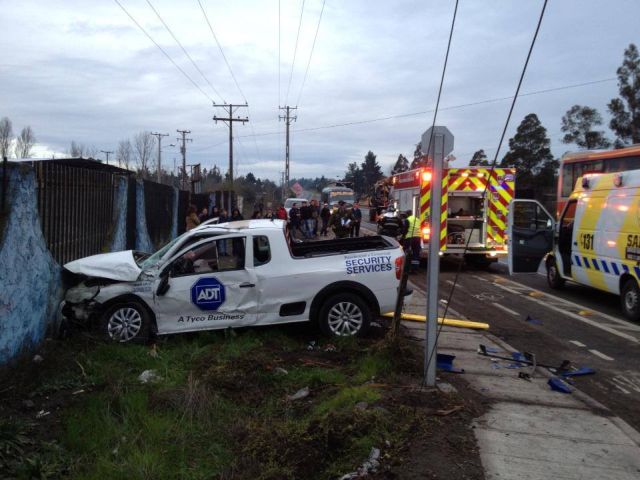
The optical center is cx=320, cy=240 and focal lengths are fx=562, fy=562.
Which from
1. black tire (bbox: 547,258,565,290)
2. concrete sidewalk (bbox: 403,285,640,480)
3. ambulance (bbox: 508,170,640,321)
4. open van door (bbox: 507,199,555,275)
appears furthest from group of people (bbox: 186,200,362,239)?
concrete sidewalk (bbox: 403,285,640,480)

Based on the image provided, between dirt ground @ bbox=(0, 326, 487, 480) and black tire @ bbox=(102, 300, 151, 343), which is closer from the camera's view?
dirt ground @ bbox=(0, 326, 487, 480)

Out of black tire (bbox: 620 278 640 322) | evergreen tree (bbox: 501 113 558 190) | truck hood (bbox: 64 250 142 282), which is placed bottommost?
→ black tire (bbox: 620 278 640 322)

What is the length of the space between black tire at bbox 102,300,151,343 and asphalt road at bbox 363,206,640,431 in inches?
168

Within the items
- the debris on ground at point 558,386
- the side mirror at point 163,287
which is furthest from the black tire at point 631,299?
the side mirror at point 163,287

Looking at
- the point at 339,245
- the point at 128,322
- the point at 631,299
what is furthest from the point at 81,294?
the point at 631,299

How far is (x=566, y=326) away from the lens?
8.97m

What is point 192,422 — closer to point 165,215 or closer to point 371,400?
point 371,400

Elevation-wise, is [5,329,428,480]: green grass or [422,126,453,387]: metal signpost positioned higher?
[422,126,453,387]: metal signpost

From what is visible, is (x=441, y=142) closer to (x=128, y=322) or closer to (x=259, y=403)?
(x=259, y=403)

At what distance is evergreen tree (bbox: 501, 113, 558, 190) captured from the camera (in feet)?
161

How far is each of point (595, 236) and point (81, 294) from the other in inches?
345

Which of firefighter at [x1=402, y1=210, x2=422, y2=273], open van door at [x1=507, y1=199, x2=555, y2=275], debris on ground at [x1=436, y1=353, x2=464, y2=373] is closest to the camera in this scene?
debris on ground at [x1=436, y1=353, x2=464, y2=373]

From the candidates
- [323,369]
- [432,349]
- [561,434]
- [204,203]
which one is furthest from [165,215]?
[561,434]

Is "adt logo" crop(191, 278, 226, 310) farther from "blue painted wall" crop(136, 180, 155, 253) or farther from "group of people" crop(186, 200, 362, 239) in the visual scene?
"group of people" crop(186, 200, 362, 239)
